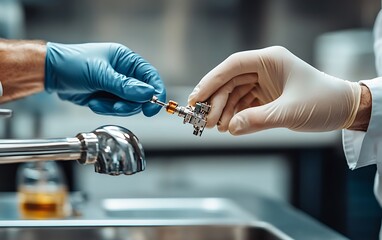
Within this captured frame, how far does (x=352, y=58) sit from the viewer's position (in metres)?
2.71

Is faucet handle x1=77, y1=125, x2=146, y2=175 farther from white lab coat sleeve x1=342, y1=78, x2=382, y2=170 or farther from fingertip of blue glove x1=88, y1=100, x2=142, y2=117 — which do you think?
white lab coat sleeve x1=342, y1=78, x2=382, y2=170

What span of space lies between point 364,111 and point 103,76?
1.45ft

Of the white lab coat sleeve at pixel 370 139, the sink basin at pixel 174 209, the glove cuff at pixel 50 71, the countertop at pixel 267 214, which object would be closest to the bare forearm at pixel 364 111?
the white lab coat sleeve at pixel 370 139

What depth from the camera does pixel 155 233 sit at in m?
1.22

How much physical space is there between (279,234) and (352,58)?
170 centimetres

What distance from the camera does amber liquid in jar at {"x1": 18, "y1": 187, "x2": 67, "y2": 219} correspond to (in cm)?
126

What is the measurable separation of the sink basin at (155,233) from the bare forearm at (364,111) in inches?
9.3

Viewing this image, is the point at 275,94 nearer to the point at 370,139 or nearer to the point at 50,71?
the point at 370,139

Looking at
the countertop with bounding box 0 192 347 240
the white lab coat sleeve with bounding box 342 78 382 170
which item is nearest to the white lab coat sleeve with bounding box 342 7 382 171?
the white lab coat sleeve with bounding box 342 78 382 170

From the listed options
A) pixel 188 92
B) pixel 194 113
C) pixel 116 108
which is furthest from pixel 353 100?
pixel 188 92

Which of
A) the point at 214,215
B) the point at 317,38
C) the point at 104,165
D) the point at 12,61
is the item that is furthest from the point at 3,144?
the point at 317,38

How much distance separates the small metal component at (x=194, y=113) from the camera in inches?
37.3

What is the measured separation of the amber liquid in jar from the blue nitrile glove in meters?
0.23

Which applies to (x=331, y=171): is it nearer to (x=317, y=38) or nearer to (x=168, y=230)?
(x=317, y=38)
